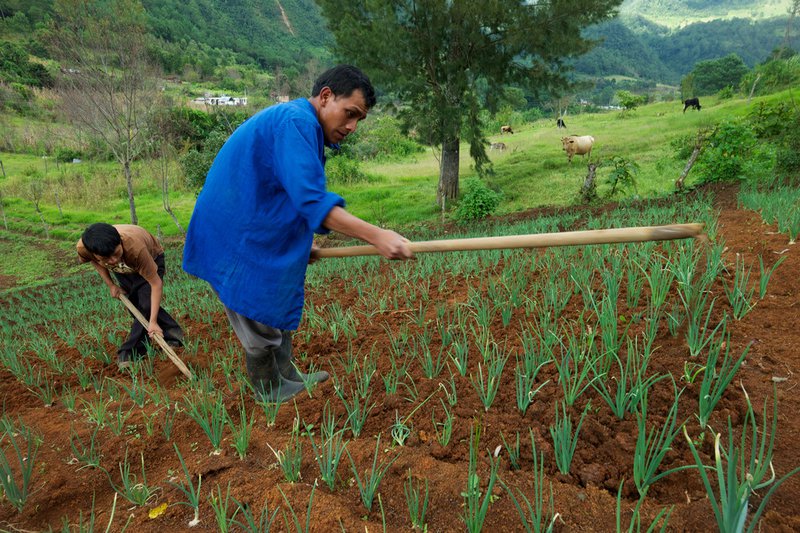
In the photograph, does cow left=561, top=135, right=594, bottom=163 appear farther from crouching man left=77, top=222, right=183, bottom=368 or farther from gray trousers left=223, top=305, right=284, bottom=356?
gray trousers left=223, top=305, right=284, bottom=356

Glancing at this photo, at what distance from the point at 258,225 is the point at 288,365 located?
3.46ft

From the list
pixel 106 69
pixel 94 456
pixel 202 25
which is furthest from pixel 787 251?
pixel 202 25

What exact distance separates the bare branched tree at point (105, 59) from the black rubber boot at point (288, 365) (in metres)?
12.4

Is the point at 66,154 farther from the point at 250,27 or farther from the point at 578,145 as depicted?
the point at 250,27

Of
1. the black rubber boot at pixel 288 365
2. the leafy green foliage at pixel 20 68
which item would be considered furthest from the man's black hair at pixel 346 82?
the leafy green foliage at pixel 20 68

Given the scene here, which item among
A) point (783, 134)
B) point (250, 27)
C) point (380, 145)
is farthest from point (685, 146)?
point (250, 27)

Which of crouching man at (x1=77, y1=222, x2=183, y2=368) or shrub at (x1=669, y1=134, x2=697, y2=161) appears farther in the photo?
shrub at (x1=669, y1=134, x2=697, y2=161)

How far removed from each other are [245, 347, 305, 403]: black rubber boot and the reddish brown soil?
13 centimetres

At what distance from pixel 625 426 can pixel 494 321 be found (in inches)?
45.4

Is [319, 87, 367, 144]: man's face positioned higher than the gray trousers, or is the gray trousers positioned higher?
[319, 87, 367, 144]: man's face

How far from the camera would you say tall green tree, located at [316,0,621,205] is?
31.0 feet

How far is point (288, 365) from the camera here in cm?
269

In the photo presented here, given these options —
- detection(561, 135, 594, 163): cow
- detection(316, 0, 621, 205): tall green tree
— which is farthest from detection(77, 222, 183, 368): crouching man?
detection(561, 135, 594, 163): cow

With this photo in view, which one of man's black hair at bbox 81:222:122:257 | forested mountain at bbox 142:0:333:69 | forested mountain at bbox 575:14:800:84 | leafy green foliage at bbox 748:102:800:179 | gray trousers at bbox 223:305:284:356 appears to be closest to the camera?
gray trousers at bbox 223:305:284:356
